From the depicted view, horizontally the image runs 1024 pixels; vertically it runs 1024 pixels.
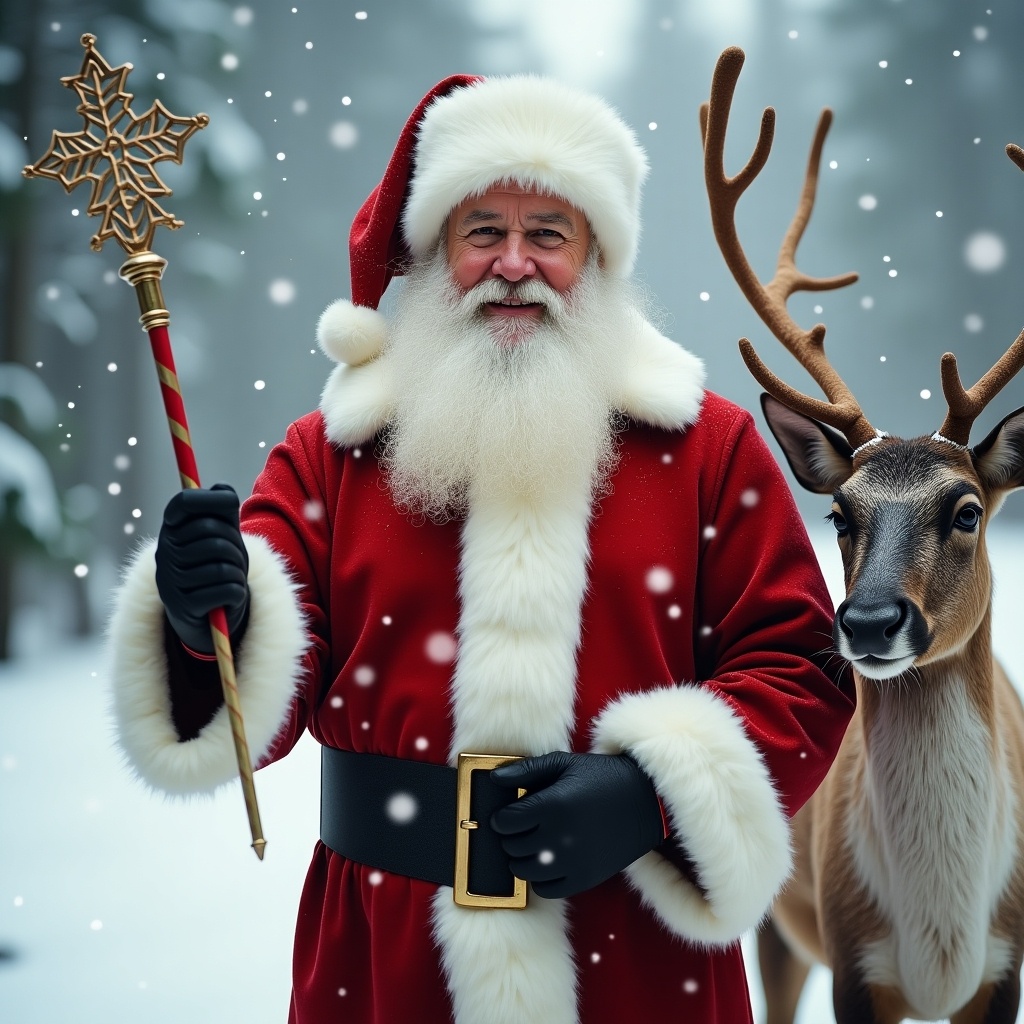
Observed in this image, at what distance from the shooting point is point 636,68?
3.33m

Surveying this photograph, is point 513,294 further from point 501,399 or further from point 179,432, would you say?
point 179,432

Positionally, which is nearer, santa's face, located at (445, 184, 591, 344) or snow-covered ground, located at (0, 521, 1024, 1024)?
santa's face, located at (445, 184, 591, 344)

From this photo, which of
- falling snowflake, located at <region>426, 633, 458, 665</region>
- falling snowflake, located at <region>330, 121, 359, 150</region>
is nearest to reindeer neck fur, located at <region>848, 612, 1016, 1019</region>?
falling snowflake, located at <region>426, 633, 458, 665</region>

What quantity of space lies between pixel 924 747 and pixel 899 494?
0.38 metres

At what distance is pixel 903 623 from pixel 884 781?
1.09ft

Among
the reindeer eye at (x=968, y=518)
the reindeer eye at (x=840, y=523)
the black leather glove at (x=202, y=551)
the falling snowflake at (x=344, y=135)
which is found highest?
the falling snowflake at (x=344, y=135)

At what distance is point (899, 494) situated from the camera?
153 cm

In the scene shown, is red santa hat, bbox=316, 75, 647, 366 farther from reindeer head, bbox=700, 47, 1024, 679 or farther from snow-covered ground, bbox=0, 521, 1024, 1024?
snow-covered ground, bbox=0, 521, 1024, 1024

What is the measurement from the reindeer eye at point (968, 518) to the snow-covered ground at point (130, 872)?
4.23 ft

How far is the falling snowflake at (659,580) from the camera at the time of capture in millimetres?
1430

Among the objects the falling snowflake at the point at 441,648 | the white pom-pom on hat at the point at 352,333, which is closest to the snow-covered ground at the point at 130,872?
the falling snowflake at the point at 441,648

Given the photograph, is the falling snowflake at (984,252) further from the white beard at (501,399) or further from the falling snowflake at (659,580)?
the falling snowflake at (659,580)

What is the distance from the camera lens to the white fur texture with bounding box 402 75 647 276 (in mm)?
1522

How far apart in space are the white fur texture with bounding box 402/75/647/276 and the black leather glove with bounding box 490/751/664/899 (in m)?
0.79
